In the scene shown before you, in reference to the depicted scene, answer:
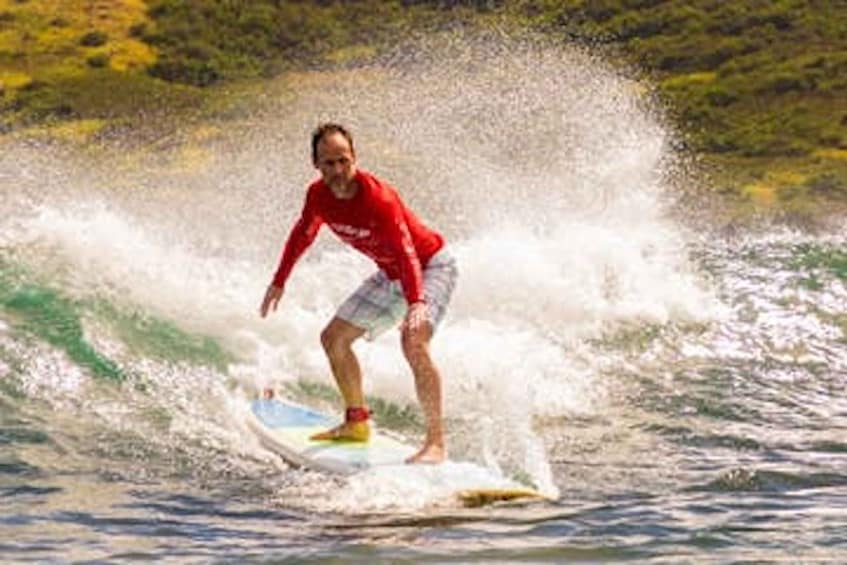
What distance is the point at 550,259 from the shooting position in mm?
19109

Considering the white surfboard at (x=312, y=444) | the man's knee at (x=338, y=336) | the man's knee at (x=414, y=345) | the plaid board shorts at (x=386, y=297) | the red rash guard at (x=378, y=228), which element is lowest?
the white surfboard at (x=312, y=444)

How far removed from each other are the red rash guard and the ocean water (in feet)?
4.64

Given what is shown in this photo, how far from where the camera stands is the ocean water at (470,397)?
816 cm

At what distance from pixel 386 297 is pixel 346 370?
602 millimetres

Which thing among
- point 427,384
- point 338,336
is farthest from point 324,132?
point 427,384

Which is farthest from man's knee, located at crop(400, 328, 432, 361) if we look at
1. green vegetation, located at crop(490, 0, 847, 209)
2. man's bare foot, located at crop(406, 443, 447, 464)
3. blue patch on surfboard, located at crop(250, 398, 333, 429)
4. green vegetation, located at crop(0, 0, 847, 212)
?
green vegetation, located at crop(0, 0, 847, 212)

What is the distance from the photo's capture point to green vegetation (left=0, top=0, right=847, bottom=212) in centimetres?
6650

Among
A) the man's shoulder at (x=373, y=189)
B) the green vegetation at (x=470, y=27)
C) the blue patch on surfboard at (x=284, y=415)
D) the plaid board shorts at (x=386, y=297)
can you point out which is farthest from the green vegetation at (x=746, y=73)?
the man's shoulder at (x=373, y=189)

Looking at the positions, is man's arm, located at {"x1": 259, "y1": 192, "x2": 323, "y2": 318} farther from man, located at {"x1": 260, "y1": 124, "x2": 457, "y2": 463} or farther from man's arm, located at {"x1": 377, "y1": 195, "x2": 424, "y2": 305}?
man's arm, located at {"x1": 377, "y1": 195, "x2": 424, "y2": 305}

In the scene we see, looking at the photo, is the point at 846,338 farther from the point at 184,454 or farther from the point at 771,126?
the point at 771,126

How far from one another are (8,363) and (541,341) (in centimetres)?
587

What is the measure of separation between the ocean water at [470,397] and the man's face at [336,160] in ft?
6.50

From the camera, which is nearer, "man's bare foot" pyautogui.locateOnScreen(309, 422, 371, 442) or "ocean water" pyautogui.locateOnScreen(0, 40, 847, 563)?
"ocean water" pyautogui.locateOnScreen(0, 40, 847, 563)

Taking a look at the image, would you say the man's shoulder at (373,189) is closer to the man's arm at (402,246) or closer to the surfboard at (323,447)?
the man's arm at (402,246)
